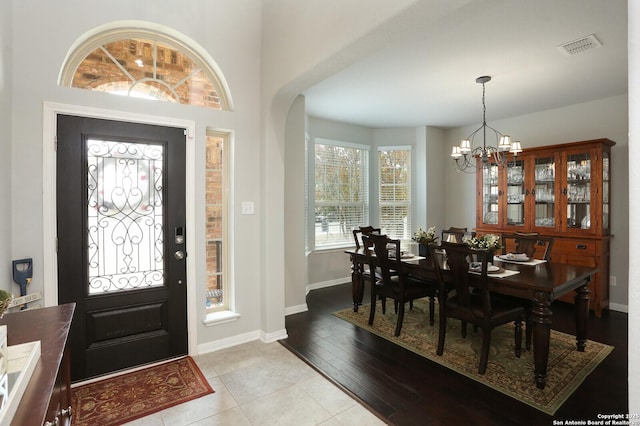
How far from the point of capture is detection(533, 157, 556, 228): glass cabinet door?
446cm

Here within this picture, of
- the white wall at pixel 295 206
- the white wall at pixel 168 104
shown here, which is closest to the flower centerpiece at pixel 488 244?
the white wall at pixel 295 206

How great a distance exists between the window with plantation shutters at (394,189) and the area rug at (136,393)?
13.8 feet

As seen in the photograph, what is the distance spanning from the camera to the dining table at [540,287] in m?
2.38

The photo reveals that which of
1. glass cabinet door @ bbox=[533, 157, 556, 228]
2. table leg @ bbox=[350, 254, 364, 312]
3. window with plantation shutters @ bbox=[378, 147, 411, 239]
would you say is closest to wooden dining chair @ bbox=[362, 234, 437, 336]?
table leg @ bbox=[350, 254, 364, 312]

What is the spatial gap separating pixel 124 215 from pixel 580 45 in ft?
13.7

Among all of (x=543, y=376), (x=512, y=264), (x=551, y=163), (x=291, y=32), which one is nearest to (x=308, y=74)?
(x=291, y=32)

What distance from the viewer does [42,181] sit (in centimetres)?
236

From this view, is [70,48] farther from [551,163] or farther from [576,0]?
[551,163]

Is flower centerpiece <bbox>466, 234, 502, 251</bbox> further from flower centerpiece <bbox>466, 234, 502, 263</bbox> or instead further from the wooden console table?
the wooden console table

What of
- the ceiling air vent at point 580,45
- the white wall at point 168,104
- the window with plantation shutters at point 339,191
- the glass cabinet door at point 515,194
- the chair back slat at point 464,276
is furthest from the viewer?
the window with plantation shutters at point 339,191

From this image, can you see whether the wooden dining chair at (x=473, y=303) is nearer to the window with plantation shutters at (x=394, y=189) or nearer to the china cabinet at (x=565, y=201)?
the china cabinet at (x=565, y=201)

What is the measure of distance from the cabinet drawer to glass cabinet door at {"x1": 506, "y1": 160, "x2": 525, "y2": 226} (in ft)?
2.00

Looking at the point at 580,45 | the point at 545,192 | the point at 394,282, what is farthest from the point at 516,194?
the point at 394,282

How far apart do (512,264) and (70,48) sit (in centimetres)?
426
